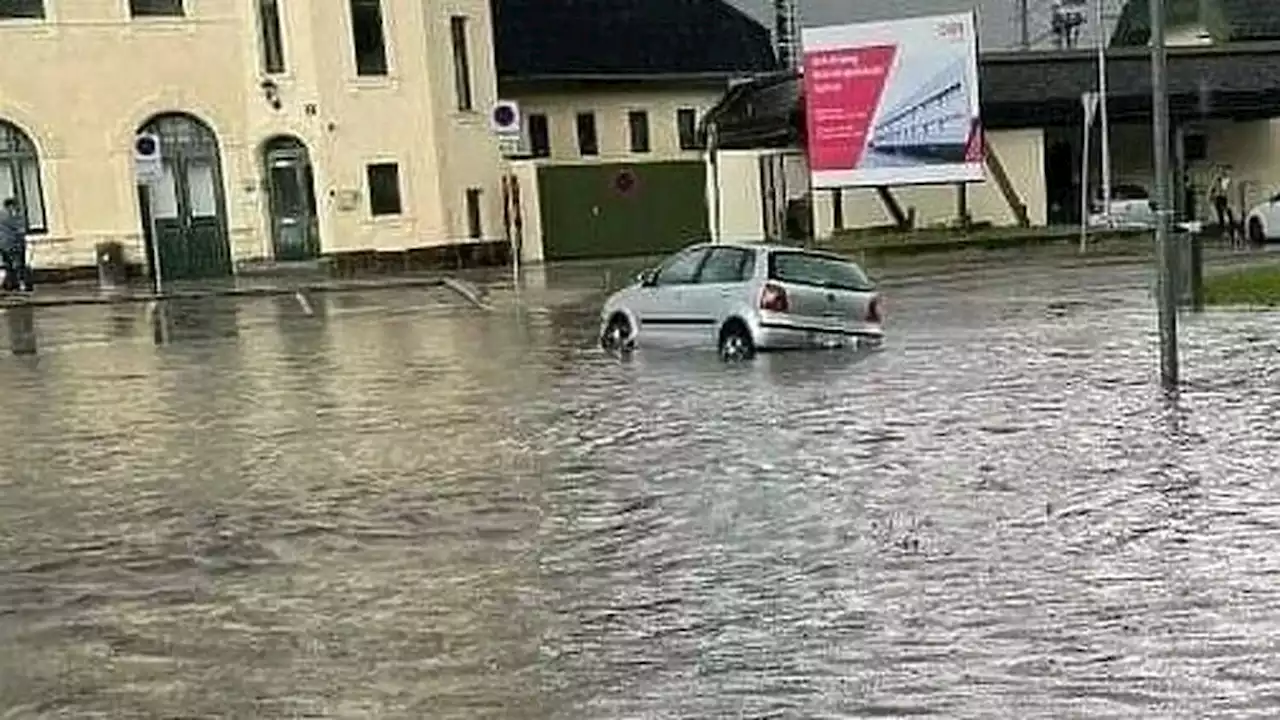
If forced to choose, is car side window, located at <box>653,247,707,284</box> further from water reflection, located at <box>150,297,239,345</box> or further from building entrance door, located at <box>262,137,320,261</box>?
building entrance door, located at <box>262,137,320,261</box>

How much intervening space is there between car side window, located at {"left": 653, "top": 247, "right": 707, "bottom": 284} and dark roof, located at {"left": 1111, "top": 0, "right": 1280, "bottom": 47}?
52280mm

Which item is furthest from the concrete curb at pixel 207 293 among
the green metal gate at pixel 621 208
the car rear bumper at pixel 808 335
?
the car rear bumper at pixel 808 335

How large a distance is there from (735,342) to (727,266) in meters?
1.12

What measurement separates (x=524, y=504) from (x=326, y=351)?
1477cm

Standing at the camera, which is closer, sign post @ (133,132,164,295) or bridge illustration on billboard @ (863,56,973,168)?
sign post @ (133,132,164,295)

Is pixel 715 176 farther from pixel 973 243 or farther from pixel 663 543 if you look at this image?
pixel 663 543

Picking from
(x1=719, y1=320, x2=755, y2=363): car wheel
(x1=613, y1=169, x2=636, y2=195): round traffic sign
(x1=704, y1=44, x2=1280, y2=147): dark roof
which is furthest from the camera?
(x1=613, y1=169, x2=636, y2=195): round traffic sign

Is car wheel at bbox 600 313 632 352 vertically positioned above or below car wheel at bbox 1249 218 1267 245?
above

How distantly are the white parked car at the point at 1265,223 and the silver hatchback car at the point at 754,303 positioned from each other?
78.8 ft

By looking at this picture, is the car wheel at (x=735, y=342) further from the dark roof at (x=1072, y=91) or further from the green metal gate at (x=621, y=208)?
the green metal gate at (x=621, y=208)

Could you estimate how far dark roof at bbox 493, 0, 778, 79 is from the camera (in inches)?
2544

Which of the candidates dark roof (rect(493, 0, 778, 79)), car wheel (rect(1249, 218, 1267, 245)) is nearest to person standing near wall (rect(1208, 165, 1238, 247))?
car wheel (rect(1249, 218, 1267, 245))

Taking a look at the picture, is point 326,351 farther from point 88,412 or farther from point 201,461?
point 201,461

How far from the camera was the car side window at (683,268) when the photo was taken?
25234 mm
